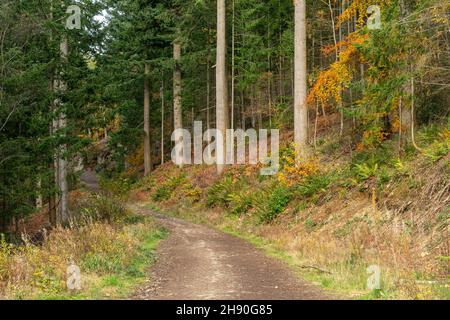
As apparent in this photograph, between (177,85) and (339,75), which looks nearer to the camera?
(339,75)

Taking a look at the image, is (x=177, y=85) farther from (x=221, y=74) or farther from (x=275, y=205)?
(x=275, y=205)

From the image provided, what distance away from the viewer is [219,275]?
9.16m

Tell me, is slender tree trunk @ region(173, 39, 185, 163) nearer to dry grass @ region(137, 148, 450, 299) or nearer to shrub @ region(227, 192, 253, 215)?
Result: shrub @ region(227, 192, 253, 215)

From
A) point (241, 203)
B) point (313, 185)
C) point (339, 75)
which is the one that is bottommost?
point (241, 203)

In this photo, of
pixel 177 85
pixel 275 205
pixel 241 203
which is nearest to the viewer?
pixel 275 205

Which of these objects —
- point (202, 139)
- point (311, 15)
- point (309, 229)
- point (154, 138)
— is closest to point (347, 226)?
point (309, 229)

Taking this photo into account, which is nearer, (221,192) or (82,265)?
(82,265)

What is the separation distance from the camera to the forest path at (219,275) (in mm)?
7652

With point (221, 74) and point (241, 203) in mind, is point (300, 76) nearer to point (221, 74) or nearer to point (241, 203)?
point (241, 203)

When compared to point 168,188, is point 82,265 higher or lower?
higher

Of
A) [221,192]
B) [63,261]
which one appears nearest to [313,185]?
[221,192]

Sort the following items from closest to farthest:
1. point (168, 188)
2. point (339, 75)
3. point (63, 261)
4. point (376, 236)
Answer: point (63, 261)
point (376, 236)
point (339, 75)
point (168, 188)

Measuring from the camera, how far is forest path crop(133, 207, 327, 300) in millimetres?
7652

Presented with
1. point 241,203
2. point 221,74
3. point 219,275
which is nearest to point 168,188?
point 221,74
